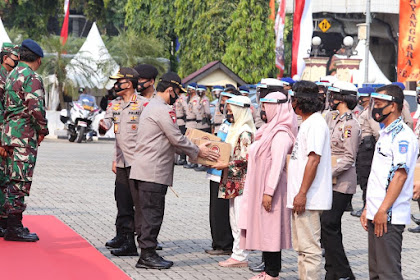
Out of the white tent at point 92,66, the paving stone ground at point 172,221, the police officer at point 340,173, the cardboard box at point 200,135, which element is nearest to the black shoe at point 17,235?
the paving stone ground at point 172,221

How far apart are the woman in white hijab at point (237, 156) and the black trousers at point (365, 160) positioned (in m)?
4.58

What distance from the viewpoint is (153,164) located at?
29.0ft

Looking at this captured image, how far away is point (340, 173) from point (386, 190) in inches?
85.2

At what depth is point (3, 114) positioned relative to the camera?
984 cm

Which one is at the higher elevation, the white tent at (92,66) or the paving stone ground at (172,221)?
the white tent at (92,66)

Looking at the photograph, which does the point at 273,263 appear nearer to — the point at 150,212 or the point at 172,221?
the point at 150,212

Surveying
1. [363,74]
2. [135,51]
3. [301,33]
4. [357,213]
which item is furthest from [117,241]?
[135,51]

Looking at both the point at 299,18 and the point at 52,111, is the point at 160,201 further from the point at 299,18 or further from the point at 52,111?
the point at 52,111

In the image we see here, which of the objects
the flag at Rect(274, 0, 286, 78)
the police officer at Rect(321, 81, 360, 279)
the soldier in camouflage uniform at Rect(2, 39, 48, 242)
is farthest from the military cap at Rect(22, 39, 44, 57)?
the flag at Rect(274, 0, 286, 78)

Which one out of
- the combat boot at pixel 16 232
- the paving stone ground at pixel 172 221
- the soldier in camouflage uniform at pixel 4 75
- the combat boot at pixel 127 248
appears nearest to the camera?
the paving stone ground at pixel 172 221

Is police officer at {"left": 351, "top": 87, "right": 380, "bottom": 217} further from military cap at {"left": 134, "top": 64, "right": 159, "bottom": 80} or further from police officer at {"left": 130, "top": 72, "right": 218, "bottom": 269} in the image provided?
police officer at {"left": 130, "top": 72, "right": 218, "bottom": 269}

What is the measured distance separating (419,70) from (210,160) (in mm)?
13575

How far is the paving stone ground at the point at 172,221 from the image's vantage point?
902 cm

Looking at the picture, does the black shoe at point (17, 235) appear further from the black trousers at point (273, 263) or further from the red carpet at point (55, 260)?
the black trousers at point (273, 263)
